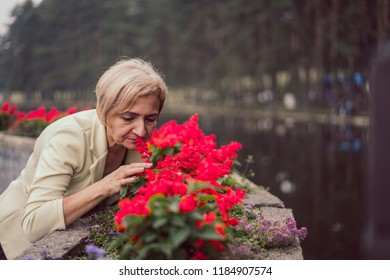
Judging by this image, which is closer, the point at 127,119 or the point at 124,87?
the point at 124,87

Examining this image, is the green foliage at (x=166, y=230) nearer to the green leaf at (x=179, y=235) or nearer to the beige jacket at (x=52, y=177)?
the green leaf at (x=179, y=235)

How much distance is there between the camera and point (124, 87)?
2711 mm

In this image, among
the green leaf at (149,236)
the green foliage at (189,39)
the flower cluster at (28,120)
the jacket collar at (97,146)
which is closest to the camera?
the green leaf at (149,236)

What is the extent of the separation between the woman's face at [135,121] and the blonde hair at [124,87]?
31 mm

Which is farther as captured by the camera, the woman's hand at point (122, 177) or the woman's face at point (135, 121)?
the woman's face at point (135, 121)

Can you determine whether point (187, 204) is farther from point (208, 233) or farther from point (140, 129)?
point (140, 129)

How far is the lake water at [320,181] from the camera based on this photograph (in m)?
5.36

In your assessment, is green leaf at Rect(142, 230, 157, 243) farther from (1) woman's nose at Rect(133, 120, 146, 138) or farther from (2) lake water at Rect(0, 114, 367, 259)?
(2) lake water at Rect(0, 114, 367, 259)

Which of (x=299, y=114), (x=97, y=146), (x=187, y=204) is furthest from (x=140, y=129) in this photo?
(x=299, y=114)

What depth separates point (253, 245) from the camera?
9.02ft

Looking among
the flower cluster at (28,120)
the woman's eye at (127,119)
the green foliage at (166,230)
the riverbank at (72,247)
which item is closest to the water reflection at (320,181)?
the riverbank at (72,247)

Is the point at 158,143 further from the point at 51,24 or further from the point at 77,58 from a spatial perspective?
the point at 77,58

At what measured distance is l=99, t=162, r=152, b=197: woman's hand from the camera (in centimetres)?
258
